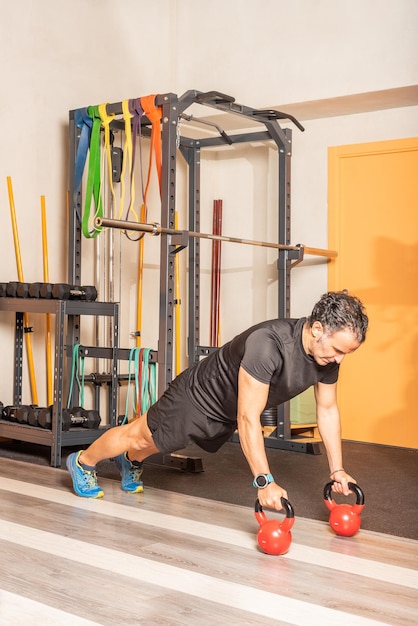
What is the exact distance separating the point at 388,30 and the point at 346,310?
277 centimetres

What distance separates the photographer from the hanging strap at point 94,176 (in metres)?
4.38

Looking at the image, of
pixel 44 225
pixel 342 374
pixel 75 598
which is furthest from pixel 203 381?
pixel 342 374

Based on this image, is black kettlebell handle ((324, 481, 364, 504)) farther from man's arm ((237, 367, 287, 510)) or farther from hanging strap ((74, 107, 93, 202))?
hanging strap ((74, 107, 93, 202))

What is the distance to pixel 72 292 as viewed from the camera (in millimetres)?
4117

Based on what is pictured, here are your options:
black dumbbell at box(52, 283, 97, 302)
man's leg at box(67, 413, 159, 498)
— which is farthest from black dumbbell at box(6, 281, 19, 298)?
man's leg at box(67, 413, 159, 498)

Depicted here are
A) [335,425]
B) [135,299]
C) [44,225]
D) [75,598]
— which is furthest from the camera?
[135,299]

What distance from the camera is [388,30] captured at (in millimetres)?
4676

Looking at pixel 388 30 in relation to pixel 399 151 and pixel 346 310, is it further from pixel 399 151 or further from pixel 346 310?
pixel 346 310

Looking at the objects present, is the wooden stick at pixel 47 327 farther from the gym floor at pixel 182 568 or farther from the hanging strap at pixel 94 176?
the gym floor at pixel 182 568

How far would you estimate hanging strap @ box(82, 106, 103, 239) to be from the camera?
438 cm

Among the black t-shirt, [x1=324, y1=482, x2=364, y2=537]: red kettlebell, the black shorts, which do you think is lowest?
[x1=324, y1=482, x2=364, y2=537]: red kettlebell

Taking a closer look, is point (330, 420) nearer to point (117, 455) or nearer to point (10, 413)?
point (117, 455)

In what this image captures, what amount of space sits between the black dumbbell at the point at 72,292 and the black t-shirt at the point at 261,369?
1.30m

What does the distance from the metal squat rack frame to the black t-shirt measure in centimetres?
104
